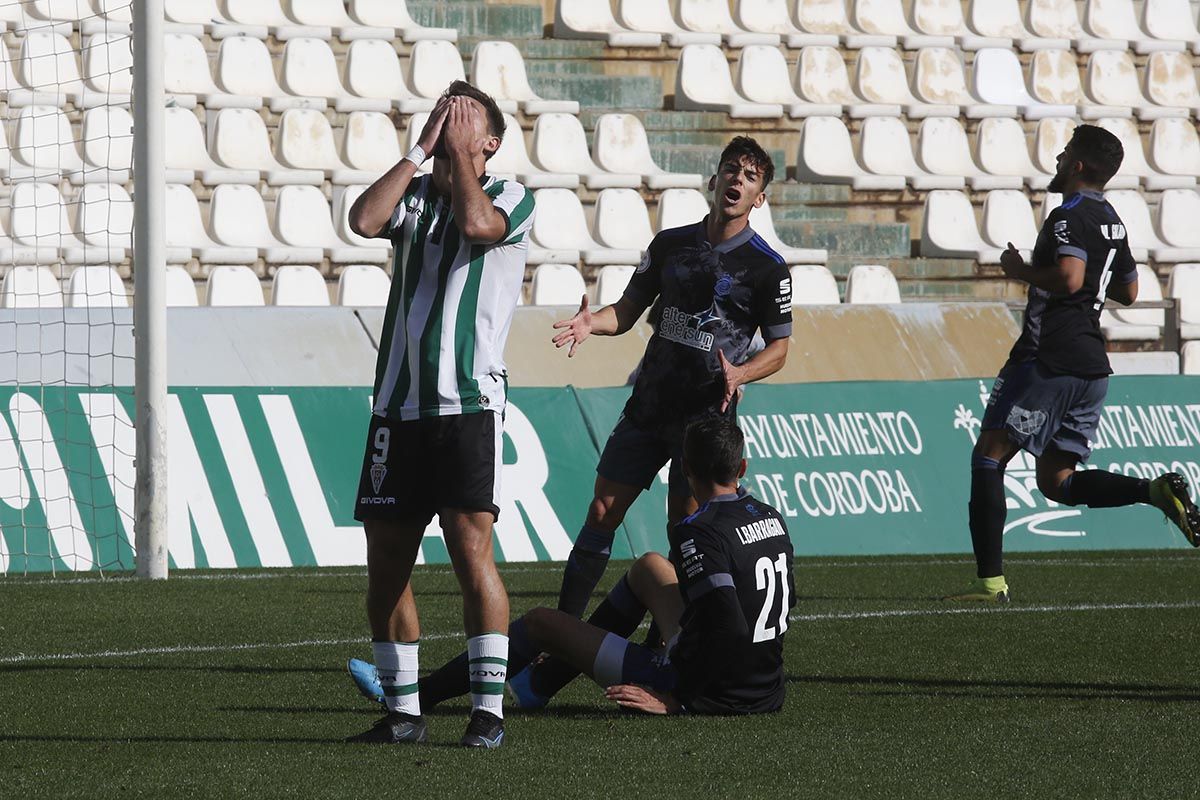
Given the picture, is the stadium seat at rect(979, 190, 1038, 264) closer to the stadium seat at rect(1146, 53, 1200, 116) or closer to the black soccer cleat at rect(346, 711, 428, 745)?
the stadium seat at rect(1146, 53, 1200, 116)

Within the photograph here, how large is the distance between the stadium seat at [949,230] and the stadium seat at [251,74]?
18.3 ft

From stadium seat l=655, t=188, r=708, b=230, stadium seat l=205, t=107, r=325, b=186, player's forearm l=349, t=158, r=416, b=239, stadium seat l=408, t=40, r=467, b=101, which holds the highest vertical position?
stadium seat l=408, t=40, r=467, b=101

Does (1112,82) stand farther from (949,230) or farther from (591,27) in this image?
(591,27)

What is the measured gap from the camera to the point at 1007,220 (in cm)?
1780

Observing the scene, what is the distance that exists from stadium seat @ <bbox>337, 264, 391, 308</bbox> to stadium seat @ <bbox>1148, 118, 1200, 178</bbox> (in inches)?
353

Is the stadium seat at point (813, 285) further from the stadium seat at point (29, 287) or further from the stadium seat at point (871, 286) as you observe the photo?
the stadium seat at point (29, 287)

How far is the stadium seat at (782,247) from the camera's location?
1636 cm

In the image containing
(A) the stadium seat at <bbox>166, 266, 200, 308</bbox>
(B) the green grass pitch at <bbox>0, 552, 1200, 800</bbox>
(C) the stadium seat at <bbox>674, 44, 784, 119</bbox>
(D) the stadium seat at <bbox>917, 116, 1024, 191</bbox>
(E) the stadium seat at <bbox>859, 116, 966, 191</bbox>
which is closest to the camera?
(B) the green grass pitch at <bbox>0, 552, 1200, 800</bbox>

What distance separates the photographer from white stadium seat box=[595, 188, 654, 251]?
51.9ft

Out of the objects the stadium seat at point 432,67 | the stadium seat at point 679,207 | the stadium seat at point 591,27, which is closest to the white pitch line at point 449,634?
the stadium seat at point 679,207

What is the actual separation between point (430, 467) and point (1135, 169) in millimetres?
15297

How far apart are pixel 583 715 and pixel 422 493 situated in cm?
106

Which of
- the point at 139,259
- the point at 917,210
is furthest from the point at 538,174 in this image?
the point at 139,259

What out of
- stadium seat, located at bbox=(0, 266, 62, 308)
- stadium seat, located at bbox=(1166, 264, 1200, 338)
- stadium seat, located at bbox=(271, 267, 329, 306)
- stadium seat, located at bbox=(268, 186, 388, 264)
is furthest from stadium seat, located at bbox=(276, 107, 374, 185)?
stadium seat, located at bbox=(1166, 264, 1200, 338)
